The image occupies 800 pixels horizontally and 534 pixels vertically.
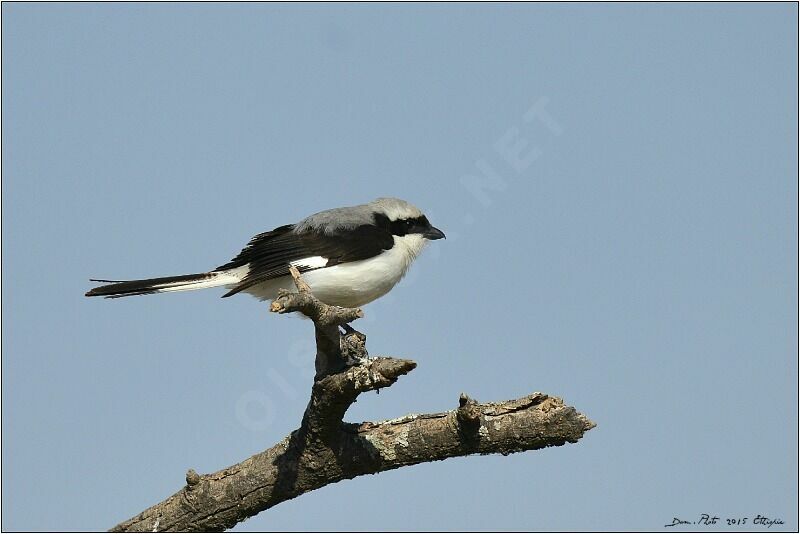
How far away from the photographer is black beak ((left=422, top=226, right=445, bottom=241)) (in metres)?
7.13

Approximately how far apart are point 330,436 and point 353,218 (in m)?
2.25

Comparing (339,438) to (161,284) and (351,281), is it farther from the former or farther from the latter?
(161,284)

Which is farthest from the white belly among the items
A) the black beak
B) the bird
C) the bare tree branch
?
the bare tree branch

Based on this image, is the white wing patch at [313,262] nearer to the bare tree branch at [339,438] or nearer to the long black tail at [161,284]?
the long black tail at [161,284]

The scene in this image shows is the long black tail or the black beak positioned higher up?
the black beak

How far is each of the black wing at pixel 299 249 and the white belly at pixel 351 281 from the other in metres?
0.05

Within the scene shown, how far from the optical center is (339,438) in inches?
188

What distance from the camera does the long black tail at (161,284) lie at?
20.5ft

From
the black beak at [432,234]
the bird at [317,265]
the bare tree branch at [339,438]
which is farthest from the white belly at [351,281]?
the bare tree branch at [339,438]

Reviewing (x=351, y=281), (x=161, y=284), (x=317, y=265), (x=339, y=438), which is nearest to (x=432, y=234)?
(x=351, y=281)

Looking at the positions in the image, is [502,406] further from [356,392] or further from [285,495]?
[285,495]

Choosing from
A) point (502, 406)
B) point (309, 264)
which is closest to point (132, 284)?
point (309, 264)

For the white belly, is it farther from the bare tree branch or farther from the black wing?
the bare tree branch

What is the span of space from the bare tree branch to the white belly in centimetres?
145
